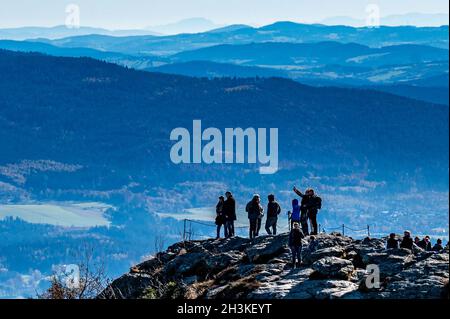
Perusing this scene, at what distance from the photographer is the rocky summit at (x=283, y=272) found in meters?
32.9

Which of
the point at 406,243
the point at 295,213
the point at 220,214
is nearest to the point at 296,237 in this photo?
the point at 406,243

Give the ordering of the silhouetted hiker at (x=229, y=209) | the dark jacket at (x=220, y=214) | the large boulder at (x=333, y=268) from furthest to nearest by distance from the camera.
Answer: the dark jacket at (x=220, y=214), the silhouetted hiker at (x=229, y=209), the large boulder at (x=333, y=268)

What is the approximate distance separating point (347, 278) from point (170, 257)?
1470 centimetres

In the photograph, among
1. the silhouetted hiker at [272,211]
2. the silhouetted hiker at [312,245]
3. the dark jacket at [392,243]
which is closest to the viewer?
the silhouetted hiker at [312,245]

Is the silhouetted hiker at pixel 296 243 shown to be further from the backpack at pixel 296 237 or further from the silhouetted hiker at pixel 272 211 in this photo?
the silhouetted hiker at pixel 272 211

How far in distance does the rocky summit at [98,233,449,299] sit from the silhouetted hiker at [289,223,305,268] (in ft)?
0.99

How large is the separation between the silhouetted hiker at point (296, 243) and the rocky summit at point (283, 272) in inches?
11.9

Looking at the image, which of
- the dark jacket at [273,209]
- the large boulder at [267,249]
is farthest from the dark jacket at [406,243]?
the dark jacket at [273,209]

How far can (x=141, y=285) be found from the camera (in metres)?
43.5

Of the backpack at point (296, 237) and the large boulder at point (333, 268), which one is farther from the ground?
the backpack at point (296, 237)

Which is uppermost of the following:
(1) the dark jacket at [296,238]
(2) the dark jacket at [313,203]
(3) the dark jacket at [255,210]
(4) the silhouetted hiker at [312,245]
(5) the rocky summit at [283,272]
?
(2) the dark jacket at [313,203]

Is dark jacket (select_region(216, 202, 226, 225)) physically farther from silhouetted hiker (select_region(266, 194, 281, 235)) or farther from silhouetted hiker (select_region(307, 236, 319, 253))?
silhouetted hiker (select_region(307, 236, 319, 253))
